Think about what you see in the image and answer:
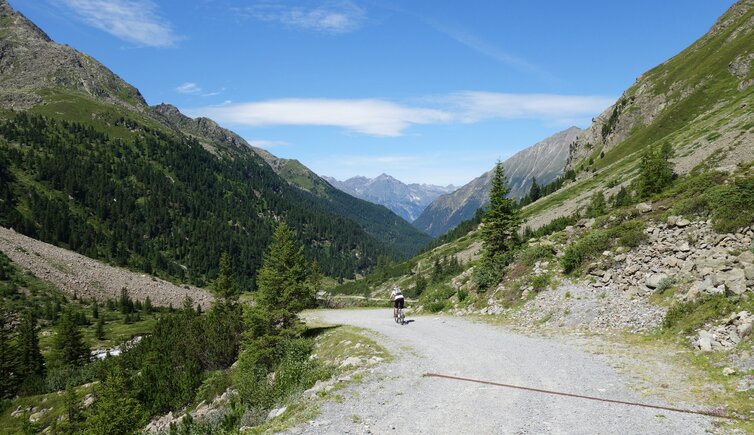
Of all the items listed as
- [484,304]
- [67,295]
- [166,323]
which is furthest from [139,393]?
[67,295]

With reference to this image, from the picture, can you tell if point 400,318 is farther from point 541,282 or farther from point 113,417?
point 113,417

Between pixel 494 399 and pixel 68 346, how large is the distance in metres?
79.6

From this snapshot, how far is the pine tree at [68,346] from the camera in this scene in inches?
2635

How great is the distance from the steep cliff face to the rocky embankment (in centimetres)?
11525

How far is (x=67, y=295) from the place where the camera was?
9888cm

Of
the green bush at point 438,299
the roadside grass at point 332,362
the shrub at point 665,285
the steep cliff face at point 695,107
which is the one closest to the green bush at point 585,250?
the shrub at point 665,285

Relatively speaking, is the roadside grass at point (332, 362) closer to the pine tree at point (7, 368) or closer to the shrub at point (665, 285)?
the shrub at point (665, 285)

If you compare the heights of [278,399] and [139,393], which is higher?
[278,399]

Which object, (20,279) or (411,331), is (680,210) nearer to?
(411,331)

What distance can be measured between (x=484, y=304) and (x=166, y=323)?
57.5 metres

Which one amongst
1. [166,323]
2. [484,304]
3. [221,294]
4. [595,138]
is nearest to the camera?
[484,304]

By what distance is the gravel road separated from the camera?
10398 mm

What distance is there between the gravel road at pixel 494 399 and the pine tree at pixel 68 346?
71715 millimetres

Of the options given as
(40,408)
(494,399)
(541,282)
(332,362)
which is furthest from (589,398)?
(40,408)
